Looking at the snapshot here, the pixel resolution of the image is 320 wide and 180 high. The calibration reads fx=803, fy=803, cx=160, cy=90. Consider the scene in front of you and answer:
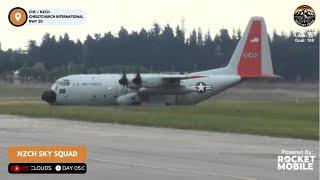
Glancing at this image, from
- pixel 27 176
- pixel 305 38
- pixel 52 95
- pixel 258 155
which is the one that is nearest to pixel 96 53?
pixel 52 95

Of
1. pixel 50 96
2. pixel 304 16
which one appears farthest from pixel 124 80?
pixel 304 16

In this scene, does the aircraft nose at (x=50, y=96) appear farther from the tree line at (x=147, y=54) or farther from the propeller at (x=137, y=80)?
the propeller at (x=137, y=80)

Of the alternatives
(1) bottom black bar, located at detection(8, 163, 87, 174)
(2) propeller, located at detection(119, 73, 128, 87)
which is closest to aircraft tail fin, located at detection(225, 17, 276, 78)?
(2) propeller, located at detection(119, 73, 128, 87)

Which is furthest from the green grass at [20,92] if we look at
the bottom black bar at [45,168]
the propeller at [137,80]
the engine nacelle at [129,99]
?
the bottom black bar at [45,168]

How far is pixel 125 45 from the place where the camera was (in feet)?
178

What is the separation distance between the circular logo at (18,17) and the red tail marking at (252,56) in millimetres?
37717

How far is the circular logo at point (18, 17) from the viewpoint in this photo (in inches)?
572

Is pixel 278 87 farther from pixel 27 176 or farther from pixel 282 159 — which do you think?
pixel 27 176

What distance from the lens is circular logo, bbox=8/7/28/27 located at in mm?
14538

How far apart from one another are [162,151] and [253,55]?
34718 mm

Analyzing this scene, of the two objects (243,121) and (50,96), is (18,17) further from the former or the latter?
(50,96)

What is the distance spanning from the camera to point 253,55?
2052 inches

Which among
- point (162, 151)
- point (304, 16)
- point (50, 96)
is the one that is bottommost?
point (50, 96)

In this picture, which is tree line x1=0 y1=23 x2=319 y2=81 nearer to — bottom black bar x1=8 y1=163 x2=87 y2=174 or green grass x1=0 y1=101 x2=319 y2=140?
green grass x1=0 y1=101 x2=319 y2=140
